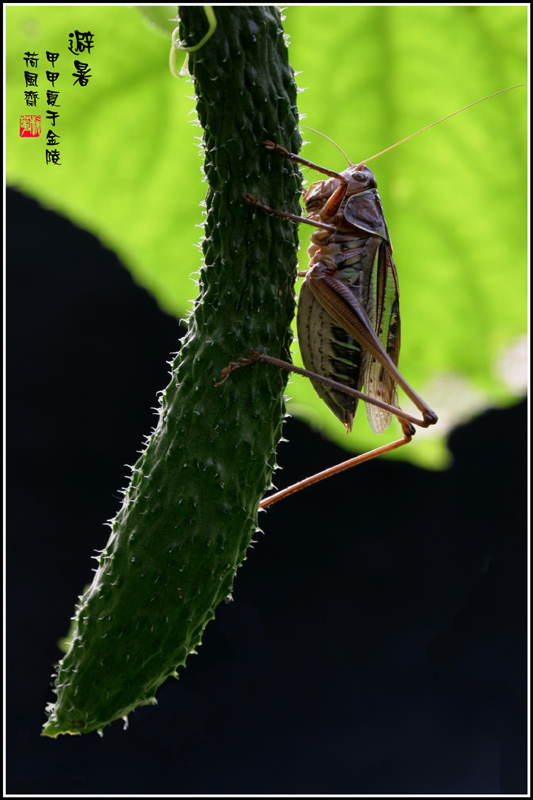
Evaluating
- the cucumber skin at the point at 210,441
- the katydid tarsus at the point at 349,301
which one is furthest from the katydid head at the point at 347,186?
the cucumber skin at the point at 210,441

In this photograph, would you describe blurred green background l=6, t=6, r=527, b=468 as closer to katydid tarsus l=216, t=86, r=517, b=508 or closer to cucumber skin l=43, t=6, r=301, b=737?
katydid tarsus l=216, t=86, r=517, b=508

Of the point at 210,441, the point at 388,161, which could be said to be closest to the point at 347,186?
the point at 388,161

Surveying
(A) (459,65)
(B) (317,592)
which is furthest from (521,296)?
(B) (317,592)

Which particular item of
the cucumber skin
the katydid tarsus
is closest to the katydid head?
the katydid tarsus

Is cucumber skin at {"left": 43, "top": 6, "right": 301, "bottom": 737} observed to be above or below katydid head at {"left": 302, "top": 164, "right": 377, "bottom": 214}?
below

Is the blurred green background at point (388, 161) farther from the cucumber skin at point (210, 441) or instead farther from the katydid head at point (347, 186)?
the cucumber skin at point (210, 441)

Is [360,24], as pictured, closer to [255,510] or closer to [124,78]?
[124,78]

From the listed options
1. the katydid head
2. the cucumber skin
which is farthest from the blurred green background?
the cucumber skin

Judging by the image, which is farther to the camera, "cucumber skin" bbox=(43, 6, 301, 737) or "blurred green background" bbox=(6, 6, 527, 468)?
"blurred green background" bbox=(6, 6, 527, 468)
